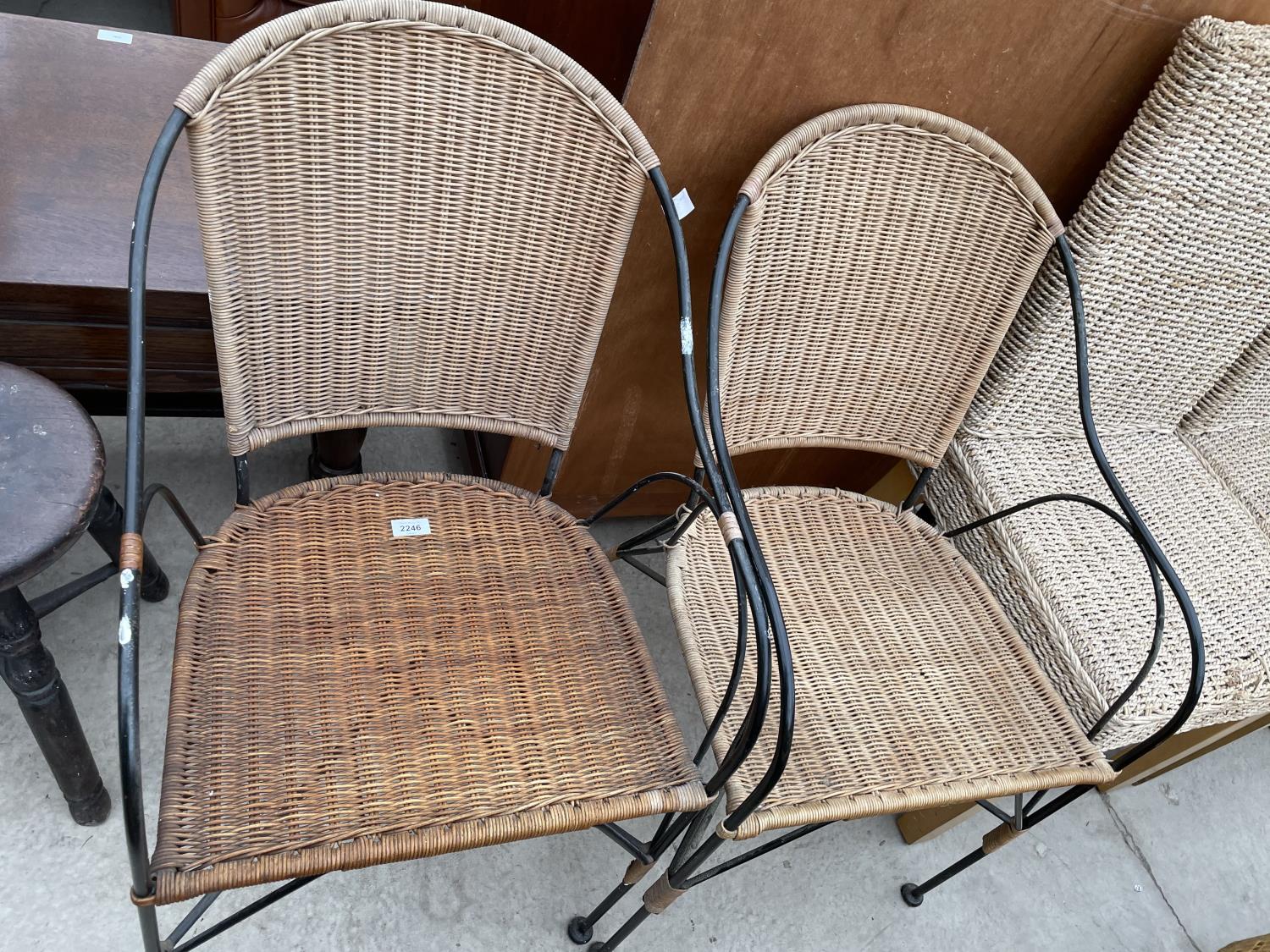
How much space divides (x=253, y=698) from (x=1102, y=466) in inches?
45.3

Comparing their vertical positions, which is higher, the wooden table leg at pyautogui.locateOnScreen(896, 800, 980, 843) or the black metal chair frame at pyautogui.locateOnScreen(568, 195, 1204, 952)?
the black metal chair frame at pyautogui.locateOnScreen(568, 195, 1204, 952)

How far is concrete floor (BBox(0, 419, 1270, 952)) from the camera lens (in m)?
1.29

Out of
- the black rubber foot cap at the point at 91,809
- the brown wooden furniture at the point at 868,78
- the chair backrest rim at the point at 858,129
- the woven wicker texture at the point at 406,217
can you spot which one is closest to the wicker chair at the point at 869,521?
the chair backrest rim at the point at 858,129

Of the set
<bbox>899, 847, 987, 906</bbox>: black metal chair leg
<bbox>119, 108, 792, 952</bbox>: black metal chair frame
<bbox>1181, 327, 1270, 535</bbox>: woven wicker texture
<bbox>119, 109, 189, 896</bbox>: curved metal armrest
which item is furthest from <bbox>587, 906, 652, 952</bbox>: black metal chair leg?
<bbox>1181, 327, 1270, 535</bbox>: woven wicker texture

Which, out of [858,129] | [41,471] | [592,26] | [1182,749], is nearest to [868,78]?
[858,129]

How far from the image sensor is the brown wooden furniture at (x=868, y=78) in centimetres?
115

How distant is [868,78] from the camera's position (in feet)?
4.00

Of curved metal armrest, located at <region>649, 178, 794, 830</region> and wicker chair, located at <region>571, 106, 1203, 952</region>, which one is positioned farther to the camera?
wicker chair, located at <region>571, 106, 1203, 952</region>

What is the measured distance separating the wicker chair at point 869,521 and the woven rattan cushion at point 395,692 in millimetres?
140

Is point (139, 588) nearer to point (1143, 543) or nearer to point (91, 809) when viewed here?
point (91, 809)

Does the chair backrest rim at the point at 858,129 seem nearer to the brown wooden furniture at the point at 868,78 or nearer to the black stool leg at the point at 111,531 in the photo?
the brown wooden furniture at the point at 868,78

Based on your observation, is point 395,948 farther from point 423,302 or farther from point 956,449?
point 956,449

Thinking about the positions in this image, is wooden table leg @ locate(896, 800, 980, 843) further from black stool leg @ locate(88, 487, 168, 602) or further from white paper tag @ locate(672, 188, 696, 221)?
black stool leg @ locate(88, 487, 168, 602)

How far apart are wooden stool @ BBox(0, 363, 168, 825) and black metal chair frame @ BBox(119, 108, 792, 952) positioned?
101 millimetres
